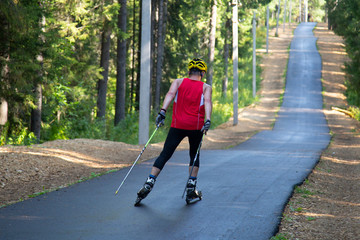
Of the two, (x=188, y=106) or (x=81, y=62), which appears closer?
(x=188, y=106)

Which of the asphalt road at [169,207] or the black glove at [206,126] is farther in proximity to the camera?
the black glove at [206,126]

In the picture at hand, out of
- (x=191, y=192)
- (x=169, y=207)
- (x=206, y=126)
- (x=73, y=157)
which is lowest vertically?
(x=73, y=157)

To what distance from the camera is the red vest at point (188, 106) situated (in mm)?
7258

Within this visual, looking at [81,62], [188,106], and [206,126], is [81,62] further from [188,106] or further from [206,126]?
[206,126]

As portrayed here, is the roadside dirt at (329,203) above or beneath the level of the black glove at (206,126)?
beneath

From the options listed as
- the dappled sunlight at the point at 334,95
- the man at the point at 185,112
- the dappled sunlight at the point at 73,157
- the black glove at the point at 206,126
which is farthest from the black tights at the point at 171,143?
the dappled sunlight at the point at 334,95

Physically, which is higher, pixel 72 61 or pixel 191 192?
pixel 72 61

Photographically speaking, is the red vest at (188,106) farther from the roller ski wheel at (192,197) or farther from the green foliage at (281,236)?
the green foliage at (281,236)

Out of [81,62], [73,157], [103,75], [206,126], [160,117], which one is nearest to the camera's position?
[206,126]

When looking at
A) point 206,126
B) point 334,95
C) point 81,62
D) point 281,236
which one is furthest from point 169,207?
point 334,95

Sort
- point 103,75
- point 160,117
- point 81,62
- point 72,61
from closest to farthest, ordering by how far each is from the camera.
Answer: point 160,117
point 72,61
point 81,62
point 103,75

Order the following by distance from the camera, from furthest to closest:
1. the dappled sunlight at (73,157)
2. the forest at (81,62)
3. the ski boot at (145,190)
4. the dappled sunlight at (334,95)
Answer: the dappled sunlight at (334,95) → the forest at (81,62) → the dappled sunlight at (73,157) → the ski boot at (145,190)

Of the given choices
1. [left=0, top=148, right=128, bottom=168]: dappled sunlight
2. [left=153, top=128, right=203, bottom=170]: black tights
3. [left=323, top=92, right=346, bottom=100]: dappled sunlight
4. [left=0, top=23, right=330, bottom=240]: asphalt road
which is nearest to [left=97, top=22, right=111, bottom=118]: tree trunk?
[left=0, top=148, right=128, bottom=168]: dappled sunlight

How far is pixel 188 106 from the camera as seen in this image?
7.29 m
